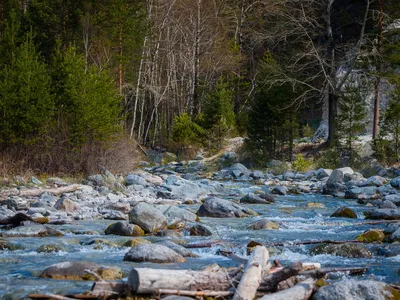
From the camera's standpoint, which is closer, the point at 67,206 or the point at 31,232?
the point at 31,232

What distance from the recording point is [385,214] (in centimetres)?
1098

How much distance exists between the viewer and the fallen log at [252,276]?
477cm

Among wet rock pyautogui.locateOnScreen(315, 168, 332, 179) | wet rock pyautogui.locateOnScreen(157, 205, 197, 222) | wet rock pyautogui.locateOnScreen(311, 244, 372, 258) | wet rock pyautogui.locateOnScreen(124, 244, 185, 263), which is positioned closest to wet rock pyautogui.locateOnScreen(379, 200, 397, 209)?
wet rock pyautogui.locateOnScreen(157, 205, 197, 222)

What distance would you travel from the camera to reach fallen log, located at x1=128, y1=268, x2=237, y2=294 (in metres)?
4.80

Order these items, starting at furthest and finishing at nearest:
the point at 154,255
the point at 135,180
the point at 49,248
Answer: the point at 135,180 → the point at 49,248 → the point at 154,255

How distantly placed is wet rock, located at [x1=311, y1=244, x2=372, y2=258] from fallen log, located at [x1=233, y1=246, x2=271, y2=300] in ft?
7.87

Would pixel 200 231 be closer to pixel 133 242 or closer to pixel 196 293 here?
pixel 133 242

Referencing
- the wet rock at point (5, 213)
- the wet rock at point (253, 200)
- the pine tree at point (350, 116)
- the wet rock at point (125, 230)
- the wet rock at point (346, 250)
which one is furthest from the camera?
the pine tree at point (350, 116)

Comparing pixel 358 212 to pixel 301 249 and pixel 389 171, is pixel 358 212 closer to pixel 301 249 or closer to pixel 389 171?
pixel 301 249

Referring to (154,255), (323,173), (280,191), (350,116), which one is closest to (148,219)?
(154,255)

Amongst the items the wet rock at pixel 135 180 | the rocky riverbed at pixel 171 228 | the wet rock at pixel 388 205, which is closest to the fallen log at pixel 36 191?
the rocky riverbed at pixel 171 228

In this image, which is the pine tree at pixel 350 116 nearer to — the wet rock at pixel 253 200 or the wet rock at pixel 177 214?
the wet rock at pixel 253 200

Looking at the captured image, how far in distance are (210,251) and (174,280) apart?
2.94 m

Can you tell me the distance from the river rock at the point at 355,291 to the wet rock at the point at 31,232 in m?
5.14
